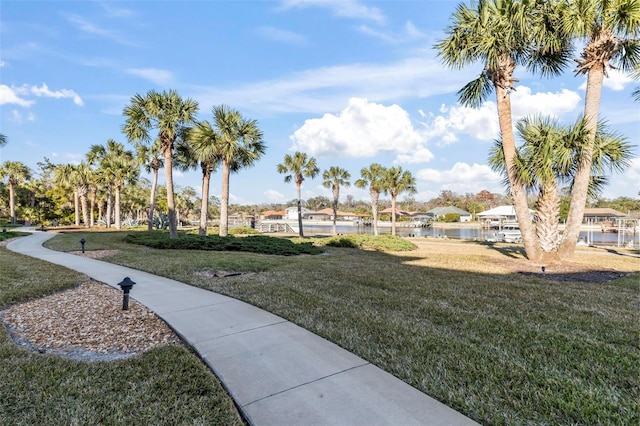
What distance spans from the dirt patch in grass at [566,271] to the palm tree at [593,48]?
38.2 inches

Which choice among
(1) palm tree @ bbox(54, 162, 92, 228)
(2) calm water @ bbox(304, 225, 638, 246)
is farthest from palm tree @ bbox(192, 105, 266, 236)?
(1) palm tree @ bbox(54, 162, 92, 228)

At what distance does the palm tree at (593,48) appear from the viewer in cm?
890

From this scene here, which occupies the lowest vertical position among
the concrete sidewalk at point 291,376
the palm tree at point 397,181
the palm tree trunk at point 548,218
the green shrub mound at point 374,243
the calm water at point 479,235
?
the calm water at point 479,235

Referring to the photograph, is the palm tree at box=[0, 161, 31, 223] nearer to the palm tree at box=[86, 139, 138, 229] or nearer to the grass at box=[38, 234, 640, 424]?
the palm tree at box=[86, 139, 138, 229]

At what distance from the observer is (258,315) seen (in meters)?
4.77

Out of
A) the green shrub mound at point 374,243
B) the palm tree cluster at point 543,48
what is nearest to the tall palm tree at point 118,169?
the green shrub mound at point 374,243

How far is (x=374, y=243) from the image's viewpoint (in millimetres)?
17109

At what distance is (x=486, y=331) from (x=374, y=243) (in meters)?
13.0

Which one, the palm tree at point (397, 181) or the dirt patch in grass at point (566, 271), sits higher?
the palm tree at point (397, 181)

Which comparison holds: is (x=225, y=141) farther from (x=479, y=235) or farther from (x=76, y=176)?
(x=479, y=235)

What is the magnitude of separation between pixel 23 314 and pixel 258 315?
12.0 feet

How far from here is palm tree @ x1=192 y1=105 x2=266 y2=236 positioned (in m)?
17.4

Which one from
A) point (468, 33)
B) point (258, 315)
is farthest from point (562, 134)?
point (258, 315)

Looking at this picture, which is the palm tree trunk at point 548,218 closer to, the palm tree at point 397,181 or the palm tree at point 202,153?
the palm tree at point 202,153
